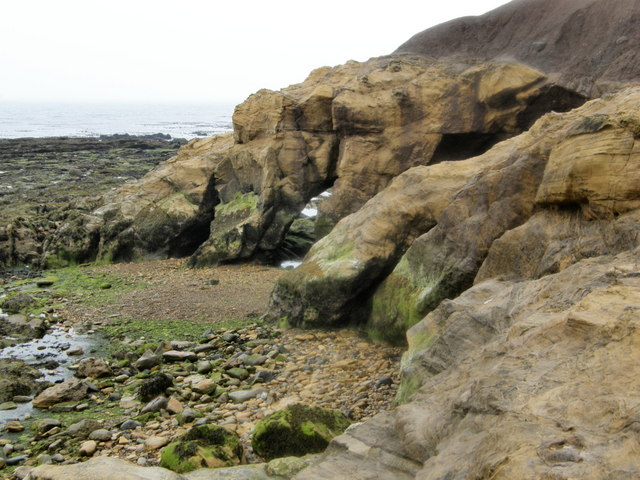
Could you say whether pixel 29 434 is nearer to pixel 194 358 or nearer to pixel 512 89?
pixel 194 358

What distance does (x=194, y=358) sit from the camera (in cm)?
1309

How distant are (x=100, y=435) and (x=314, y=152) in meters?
14.8

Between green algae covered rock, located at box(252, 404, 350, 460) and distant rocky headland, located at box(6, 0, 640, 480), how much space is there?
1.15 meters

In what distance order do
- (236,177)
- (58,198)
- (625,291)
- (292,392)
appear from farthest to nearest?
1. (58,198)
2. (236,177)
3. (292,392)
4. (625,291)

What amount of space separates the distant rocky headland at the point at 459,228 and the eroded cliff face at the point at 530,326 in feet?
0.07

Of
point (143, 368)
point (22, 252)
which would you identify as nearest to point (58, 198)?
point (22, 252)

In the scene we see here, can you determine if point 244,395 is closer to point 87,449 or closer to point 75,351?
point 87,449

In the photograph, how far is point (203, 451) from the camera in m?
7.79

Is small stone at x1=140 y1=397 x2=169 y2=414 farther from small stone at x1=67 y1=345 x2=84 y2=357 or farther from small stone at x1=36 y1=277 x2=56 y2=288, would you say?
small stone at x1=36 y1=277 x2=56 y2=288

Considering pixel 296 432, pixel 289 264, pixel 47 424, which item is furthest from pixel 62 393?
pixel 289 264

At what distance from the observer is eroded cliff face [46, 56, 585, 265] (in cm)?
2006

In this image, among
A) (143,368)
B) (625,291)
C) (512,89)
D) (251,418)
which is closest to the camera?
(625,291)

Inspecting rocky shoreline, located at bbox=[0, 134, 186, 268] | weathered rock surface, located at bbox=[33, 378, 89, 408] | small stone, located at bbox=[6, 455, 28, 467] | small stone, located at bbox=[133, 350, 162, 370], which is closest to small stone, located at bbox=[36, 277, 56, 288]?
rocky shoreline, located at bbox=[0, 134, 186, 268]

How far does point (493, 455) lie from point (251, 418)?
20.7 ft
